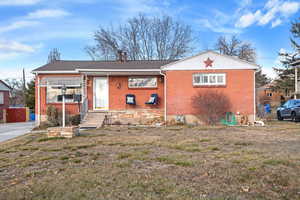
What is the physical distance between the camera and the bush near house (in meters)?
13.2

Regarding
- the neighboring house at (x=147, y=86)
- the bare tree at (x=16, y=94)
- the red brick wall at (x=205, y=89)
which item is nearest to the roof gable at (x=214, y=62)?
the neighboring house at (x=147, y=86)

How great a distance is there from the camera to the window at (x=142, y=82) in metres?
14.8

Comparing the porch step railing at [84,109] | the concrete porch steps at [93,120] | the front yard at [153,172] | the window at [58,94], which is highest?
the window at [58,94]

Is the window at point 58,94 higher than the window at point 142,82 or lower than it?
lower

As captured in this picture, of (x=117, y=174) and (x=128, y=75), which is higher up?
(x=128, y=75)

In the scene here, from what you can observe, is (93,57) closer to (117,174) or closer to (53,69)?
(53,69)

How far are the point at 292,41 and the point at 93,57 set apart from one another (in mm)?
29490

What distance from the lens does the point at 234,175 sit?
4.07 meters

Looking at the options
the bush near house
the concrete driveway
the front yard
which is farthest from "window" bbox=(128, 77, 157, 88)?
the front yard

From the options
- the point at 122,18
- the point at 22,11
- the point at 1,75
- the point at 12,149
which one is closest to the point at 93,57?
the point at 122,18

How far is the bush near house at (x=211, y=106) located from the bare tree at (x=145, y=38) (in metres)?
20.2

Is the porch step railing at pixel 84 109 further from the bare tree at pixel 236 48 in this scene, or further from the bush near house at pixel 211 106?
the bare tree at pixel 236 48

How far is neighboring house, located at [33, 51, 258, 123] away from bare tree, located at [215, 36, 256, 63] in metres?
26.3

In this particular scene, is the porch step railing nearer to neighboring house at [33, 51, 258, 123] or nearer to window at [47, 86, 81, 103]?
neighboring house at [33, 51, 258, 123]
